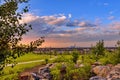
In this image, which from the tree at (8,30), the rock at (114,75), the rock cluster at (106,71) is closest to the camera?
the tree at (8,30)

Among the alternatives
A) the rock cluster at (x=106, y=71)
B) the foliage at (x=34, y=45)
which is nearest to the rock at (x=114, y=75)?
the rock cluster at (x=106, y=71)

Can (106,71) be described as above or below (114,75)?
above

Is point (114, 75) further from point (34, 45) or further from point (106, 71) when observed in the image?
point (34, 45)

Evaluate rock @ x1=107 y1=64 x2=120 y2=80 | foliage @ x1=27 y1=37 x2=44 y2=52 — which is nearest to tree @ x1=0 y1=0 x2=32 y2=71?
foliage @ x1=27 y1=37 x2=44 y2=52

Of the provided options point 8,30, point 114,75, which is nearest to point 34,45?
point 8,30

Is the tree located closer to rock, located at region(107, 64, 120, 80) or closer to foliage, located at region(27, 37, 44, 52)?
foliage, located at region(27, 37, 44, 52)

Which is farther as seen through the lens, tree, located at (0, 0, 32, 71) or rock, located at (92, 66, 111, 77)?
rock, located at (92, 66, 111, 77)

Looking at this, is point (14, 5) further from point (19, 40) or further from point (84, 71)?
point (84, 71)

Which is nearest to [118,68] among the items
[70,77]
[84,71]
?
[84,71]

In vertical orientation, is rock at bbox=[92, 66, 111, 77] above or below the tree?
below

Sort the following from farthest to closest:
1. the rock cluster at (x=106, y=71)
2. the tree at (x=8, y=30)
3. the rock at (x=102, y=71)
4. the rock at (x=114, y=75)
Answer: the rock at (x=102, y=71)
the rock cluster at (x=106, y=71)
the rock at (x=114, y=75)
the tree at (x=8, y=30)

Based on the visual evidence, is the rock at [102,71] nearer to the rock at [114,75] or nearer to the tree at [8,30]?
the rock at [114,75]

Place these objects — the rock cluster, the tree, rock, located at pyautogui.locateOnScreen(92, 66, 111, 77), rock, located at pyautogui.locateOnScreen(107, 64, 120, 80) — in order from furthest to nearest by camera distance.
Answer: rock, located at pyautogui.locateOnScreen(92, 66, 111, 77) → the rock cluster → rock, located at pyautogui.locateOnScreen(107, 64, 120, 80) → the tree

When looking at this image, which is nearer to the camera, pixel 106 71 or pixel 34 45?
pixel 34 45
